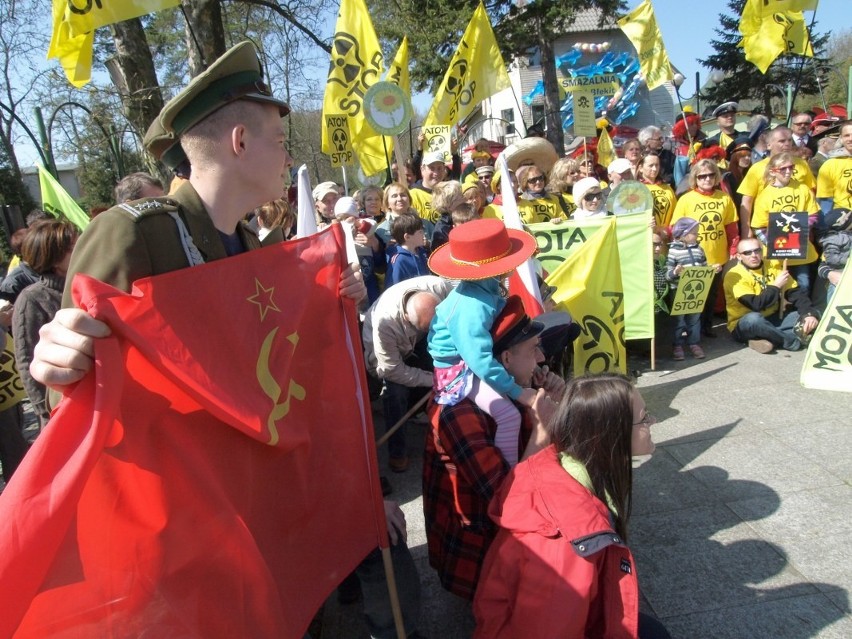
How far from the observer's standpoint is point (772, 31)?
8742 millimetres

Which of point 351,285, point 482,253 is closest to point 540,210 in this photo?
point 482,253

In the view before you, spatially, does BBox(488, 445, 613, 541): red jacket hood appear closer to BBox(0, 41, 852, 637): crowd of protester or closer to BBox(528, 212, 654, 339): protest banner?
BBox(0, 41, 852, 637): crowd of protester

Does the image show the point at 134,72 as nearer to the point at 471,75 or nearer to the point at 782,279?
the point at 471,75

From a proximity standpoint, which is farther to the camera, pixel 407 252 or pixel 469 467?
pixel 407 252

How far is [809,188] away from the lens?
22.0 ft

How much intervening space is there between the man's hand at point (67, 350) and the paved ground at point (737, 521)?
1904 millimetres

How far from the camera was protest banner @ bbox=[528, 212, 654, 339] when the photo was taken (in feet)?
18.0

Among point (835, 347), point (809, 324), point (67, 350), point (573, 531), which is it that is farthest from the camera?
point (809, 324)

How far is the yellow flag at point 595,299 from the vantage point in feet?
16.2

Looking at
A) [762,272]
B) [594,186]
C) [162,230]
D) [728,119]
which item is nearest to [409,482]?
[162,230]

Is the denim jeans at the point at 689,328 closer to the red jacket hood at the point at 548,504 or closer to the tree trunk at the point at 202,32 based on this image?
the red jacket hood at the point at 548,504

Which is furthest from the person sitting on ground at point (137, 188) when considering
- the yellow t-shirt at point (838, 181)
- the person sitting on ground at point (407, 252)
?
the yellow t-shirt at point (838, 181)

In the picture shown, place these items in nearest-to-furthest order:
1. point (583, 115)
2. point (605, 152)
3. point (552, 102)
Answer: point (583, 115) < point (605, 152) < point (552, 102)

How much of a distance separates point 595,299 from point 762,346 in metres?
1.98
